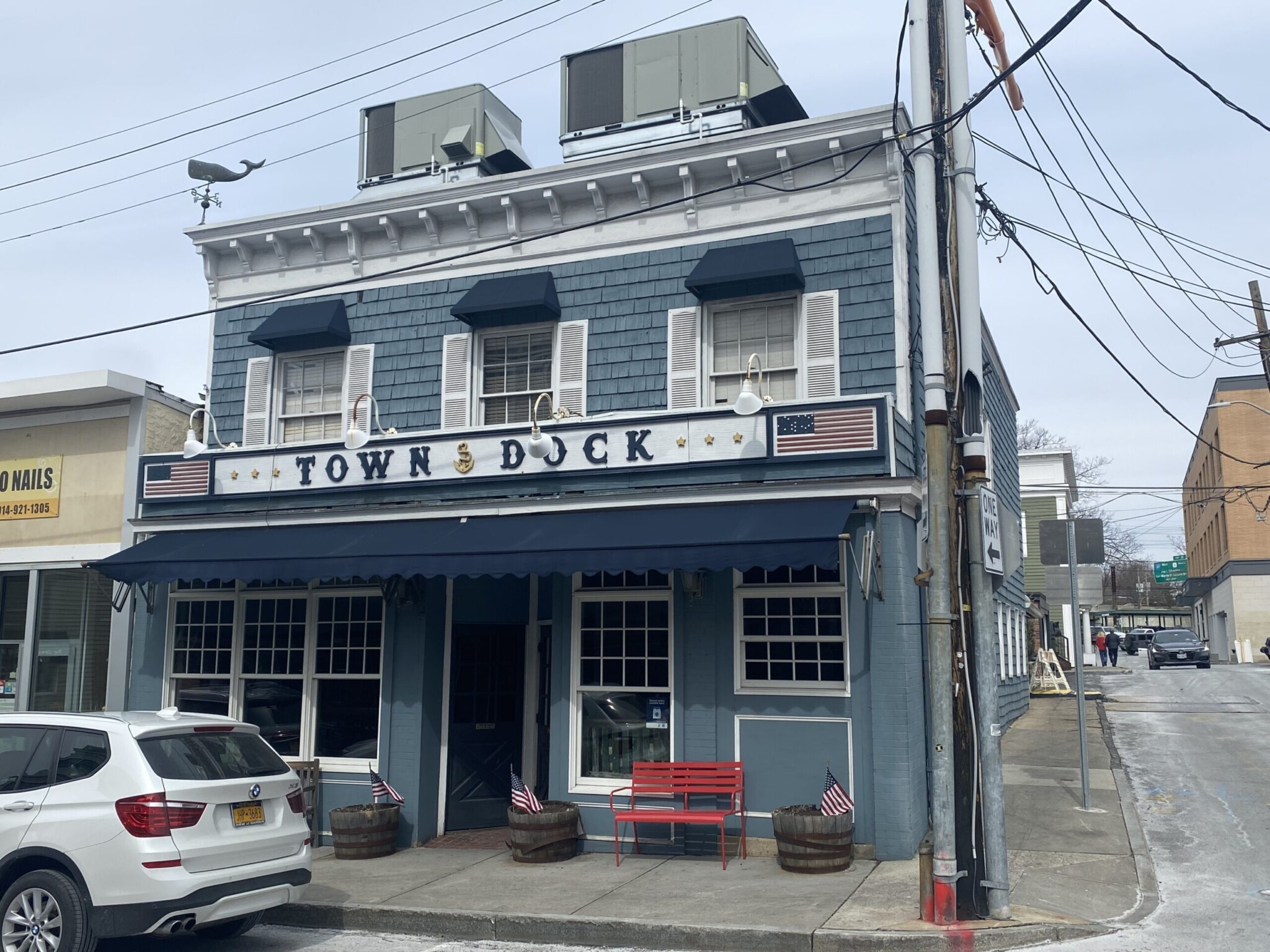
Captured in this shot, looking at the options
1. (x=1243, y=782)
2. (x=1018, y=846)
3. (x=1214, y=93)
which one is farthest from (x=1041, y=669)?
(x=1214, y=93)

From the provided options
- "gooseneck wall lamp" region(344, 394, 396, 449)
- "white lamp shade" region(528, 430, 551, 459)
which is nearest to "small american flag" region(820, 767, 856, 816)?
"white lamp shade" region(528, 430, 551, 459)

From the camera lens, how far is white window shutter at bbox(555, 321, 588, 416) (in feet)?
41.2

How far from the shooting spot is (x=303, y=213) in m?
14.0

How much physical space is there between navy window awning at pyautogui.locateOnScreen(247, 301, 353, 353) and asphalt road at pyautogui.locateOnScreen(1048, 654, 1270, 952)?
1026 cm

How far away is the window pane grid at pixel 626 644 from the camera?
11.6 m

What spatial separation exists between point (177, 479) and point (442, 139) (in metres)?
5.63

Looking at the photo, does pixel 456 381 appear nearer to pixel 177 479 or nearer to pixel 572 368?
pixel 572 368

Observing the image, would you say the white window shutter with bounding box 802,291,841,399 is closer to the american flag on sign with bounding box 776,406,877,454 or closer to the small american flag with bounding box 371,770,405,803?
the american flag on sign with bounding box 776,406,877,454

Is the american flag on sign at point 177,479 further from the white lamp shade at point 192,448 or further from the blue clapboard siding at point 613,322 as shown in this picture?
→ the blue clapboard siding at point 613,322

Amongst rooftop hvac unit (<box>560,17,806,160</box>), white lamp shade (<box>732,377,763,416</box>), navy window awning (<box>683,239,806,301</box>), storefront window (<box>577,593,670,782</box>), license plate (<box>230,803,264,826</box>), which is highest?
rooftop hvac unit (<box>560,17,806,160</box>)

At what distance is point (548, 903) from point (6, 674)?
10.6 metres

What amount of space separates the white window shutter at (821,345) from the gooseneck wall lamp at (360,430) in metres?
4.79

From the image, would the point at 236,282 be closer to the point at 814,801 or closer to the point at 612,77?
the point at 612,77

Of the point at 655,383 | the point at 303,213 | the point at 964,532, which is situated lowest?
the point at 964,532
